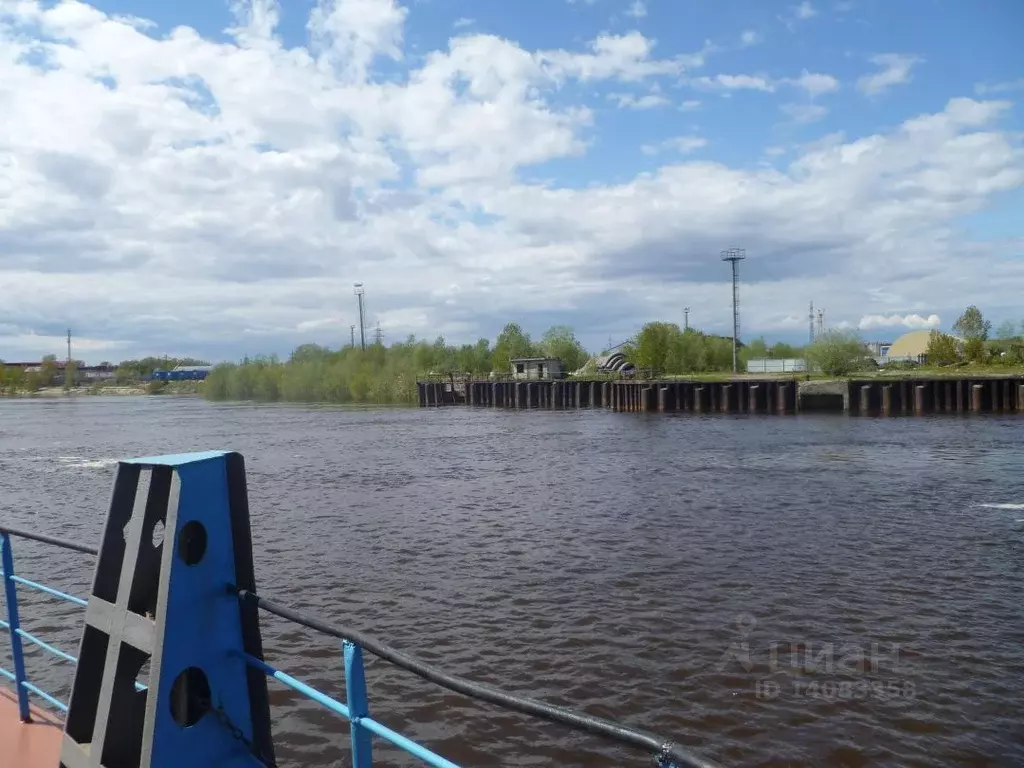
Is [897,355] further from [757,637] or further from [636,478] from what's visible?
[757,637]

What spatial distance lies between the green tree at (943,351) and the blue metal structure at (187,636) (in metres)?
93.2

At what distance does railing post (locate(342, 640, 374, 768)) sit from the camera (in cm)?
260

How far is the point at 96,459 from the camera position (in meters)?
34.0

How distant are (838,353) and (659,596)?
73013 mm

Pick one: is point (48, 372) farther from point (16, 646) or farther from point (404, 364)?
point (16, 646)

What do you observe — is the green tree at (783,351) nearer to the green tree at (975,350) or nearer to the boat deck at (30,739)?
the green tree at (975,350)

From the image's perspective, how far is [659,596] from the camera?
38.9 ft

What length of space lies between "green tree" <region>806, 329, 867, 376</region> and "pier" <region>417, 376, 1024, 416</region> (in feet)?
68.2

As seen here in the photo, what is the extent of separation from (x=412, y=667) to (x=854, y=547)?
1417 cm

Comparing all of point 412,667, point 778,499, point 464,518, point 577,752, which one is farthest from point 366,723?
point 778,499

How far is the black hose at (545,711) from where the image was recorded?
1.79 metres

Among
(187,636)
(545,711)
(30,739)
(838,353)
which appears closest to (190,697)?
(187,636)

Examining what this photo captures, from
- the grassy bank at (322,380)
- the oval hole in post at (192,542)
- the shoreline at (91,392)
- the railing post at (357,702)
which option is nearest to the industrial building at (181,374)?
the shoreline at (91,392)

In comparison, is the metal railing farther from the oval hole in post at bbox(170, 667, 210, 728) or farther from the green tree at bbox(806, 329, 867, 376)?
the green tree at bbox(806, 329, 867, 376)
